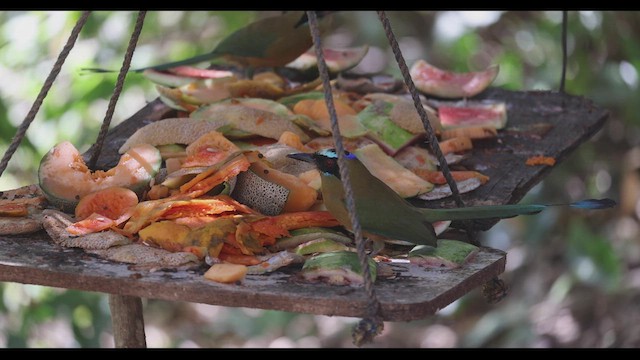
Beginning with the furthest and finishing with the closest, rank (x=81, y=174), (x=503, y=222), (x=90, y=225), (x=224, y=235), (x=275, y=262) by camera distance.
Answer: (x=503, y=222)
(x=81, y=174)
(x=90, y=225)
(x=224, y=235)
(x=275, y=262)

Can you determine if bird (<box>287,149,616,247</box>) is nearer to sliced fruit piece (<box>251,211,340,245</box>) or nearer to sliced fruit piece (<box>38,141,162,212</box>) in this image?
sliced fruit piece (<box>251,211,340,245</box>)

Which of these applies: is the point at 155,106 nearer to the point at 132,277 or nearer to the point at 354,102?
the point at 354,102

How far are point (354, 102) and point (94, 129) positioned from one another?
2235mm

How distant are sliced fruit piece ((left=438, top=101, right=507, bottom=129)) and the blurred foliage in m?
2.06

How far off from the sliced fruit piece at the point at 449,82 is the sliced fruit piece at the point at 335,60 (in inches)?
9.9

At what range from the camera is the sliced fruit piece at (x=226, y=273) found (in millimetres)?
2240

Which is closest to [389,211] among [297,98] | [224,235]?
[224,235]

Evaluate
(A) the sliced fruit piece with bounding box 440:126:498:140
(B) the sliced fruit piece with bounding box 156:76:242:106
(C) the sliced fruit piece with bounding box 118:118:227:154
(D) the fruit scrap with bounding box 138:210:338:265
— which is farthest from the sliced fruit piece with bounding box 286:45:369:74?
(D) the fruit scrap with bounding box 138:210:338:265

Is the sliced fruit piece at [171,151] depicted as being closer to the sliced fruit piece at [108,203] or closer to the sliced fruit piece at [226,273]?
the sliced fruit piece at [108,203]

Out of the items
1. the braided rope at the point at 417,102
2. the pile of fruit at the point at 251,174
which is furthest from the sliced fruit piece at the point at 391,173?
the braided rope at the point at 417,102

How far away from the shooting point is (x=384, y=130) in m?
3.38

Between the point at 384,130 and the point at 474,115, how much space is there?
59 cm

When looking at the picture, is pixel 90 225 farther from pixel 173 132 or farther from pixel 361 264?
pixel 361 264

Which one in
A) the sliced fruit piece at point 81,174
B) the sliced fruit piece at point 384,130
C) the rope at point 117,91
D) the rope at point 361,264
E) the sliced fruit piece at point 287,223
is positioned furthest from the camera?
the sliced fruit piece at point 384,130
